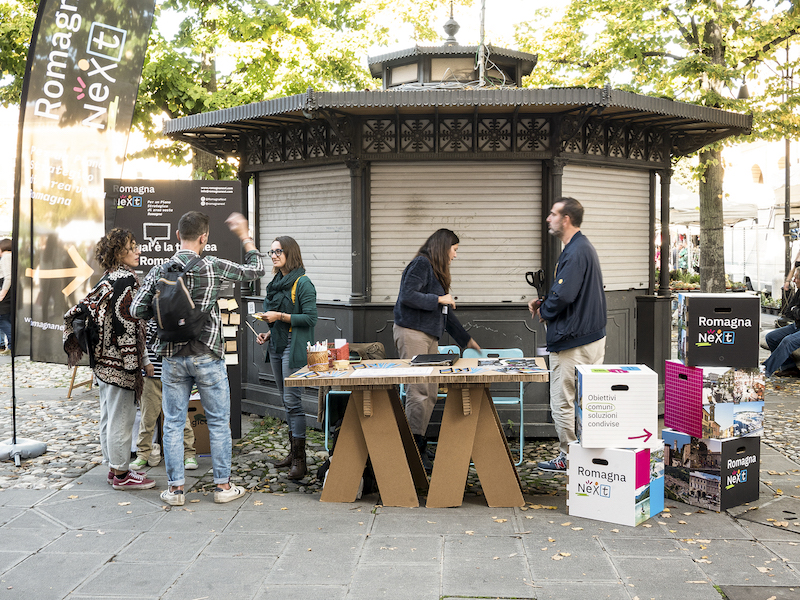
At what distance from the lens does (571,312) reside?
5957 millimetres

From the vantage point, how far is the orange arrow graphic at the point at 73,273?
6.68m

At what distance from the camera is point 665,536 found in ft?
15.7

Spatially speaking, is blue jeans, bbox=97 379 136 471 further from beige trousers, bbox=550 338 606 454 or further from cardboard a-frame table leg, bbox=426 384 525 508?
beige trousers, bbox=550 338 606 454

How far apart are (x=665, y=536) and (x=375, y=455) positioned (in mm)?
2000

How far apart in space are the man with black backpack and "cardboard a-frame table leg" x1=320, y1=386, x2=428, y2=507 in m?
0.81

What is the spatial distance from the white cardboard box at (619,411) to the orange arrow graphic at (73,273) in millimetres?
4504

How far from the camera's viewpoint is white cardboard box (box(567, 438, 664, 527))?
16.4 ft

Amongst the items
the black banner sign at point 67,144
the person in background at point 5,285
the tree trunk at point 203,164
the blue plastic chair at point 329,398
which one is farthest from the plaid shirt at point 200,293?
the tree trunk at point 203,164

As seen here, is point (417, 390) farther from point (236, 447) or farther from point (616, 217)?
point (616, 217)

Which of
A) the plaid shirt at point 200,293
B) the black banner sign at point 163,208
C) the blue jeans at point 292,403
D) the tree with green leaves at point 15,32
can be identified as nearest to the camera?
the plaid shirt at point 200,293

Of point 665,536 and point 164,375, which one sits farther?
point 164,375

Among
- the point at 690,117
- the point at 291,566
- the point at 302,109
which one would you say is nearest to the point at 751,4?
the point at 690,117

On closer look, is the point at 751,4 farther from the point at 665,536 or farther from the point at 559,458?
the point at 665,536

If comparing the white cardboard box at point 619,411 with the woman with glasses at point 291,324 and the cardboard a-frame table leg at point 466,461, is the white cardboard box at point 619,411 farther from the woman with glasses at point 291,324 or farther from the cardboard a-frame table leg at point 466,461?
the woman with glasses at point 291,324
